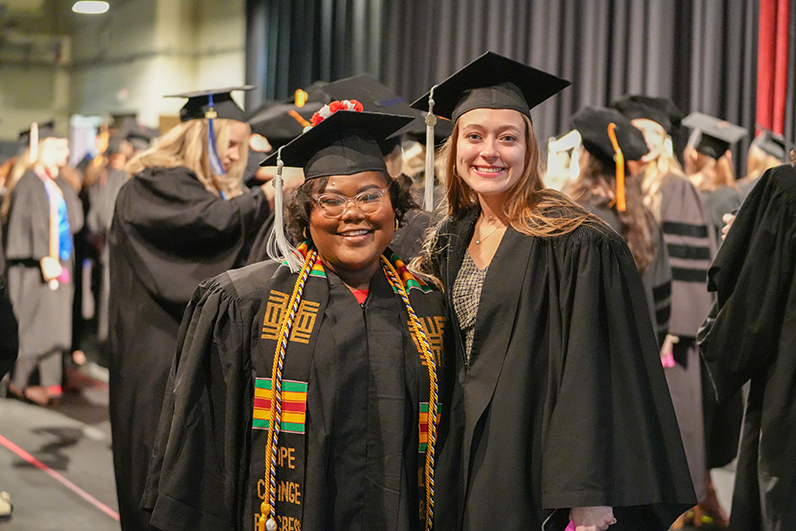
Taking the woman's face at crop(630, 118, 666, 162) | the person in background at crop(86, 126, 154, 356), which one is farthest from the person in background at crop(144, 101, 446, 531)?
the person in background at crop(86, 126, 154, 356)

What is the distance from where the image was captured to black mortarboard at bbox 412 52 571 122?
2486 mm

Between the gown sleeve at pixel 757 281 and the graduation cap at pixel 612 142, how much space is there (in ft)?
3.42

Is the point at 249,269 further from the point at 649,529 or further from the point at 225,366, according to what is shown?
the point at 649,529

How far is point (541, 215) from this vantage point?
7.95 feet

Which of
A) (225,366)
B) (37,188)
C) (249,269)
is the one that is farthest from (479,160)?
(37,188)

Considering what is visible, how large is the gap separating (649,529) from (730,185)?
4.22m

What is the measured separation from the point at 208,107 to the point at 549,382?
252 cm

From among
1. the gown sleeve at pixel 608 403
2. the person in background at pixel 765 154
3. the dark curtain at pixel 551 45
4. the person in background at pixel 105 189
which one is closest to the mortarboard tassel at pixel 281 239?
the gown sleeve at pixel 608 403

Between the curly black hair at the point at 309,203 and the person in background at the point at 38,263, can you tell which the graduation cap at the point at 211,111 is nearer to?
the curly black hair at the point at 309,203

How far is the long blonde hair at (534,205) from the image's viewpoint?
238cm

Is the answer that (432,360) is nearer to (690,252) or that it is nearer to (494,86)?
(494,86)

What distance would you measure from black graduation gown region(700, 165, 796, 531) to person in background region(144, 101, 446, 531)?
1.33 m

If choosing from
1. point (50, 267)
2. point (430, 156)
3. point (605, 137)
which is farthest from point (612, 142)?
point (50, 267)

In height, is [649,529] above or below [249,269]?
below
